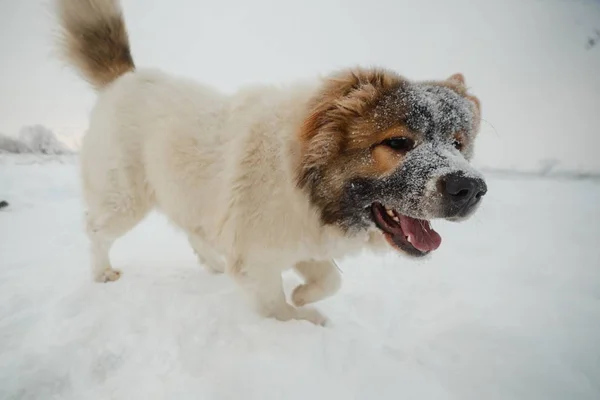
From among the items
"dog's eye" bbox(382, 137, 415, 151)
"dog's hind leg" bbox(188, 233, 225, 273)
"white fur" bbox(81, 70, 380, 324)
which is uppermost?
"dog's eye" bbox(382, 137, 415, 151)

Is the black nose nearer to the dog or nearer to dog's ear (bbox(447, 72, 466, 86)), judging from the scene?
the dog

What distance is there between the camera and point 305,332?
224cm

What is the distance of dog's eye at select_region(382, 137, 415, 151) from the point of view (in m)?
1.85

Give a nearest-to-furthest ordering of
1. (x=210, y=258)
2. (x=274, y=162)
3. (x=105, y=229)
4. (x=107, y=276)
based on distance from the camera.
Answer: (x=274, y=162) → (x=105, y=229) → (x=107, y=276) → (x=210, y=258)

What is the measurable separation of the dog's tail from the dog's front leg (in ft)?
7.70

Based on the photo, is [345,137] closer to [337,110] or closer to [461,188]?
[337,110]

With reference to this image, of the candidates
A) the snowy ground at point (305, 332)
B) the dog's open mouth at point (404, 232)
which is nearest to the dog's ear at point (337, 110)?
the dog's open mouth at point (404, 232)

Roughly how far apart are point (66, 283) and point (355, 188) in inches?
115

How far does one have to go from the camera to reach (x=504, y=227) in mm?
5871

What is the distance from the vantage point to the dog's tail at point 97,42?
2.99 metres

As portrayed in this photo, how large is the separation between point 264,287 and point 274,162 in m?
0.94

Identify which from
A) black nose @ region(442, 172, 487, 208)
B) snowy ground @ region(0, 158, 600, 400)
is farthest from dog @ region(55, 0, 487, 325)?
snowy ground @ region(0, 158, 600, 400)

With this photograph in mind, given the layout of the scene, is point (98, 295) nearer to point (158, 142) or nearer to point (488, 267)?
point (158, 142)

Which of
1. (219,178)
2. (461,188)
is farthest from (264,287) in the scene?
(461,188)
